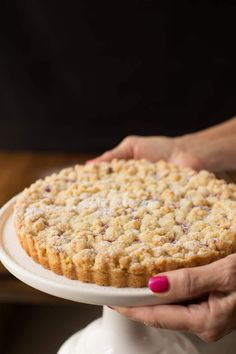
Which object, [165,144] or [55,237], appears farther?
[165,144]

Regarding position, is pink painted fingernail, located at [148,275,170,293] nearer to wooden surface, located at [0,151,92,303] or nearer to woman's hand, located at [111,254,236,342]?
woman's hand, located at [111,254,236,342]

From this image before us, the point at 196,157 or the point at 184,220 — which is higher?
the point at 184,220

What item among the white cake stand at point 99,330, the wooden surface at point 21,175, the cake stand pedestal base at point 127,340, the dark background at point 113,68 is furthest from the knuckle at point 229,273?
the dark background at point 113,68

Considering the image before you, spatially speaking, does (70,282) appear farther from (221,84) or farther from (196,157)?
(221,84)

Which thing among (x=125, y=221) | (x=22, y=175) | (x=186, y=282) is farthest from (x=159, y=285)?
(x=22, y=175)

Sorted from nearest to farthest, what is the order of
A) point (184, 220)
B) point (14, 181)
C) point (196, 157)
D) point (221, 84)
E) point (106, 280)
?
point (106, 280) < point (184, 220) < point (196, 157) < point (14, 181) < point (221, 84)

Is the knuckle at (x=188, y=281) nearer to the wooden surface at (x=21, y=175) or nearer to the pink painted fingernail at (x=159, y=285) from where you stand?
the pink painted fingernail at (x=159, y=285)

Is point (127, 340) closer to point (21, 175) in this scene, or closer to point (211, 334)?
point (211, 334)

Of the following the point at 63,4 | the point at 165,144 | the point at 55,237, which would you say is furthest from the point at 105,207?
the point at 63,4
